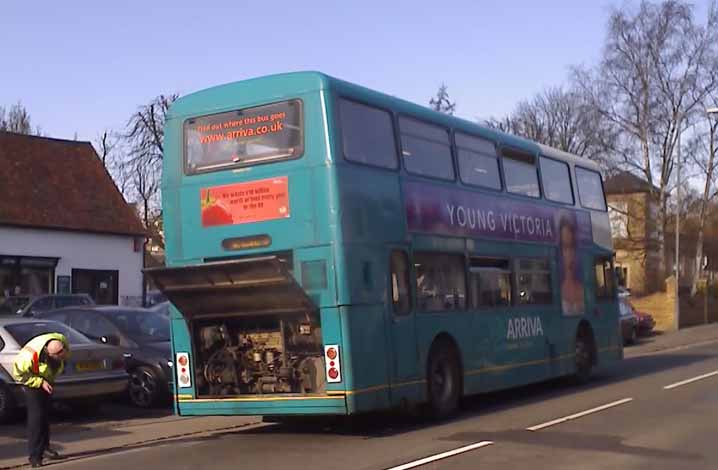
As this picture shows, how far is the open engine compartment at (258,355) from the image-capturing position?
12.4 metres

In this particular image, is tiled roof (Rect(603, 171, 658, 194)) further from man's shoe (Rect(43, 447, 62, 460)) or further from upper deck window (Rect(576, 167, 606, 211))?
man's shoe (Rect(43, 447, 62, 460))

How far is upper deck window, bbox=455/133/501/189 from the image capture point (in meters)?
15.4

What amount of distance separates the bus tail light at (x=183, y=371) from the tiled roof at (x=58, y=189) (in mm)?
22355

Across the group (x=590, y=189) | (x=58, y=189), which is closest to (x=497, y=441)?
(x=590, y=189)

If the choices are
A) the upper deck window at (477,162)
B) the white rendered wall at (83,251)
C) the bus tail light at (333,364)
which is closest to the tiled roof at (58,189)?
the white rendered wall at (83,251)

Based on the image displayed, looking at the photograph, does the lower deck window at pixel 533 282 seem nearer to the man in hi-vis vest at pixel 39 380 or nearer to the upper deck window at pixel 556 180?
the upper deck window at pixel 556 180

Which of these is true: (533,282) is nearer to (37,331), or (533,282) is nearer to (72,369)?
(72,369)

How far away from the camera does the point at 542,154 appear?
18.4m

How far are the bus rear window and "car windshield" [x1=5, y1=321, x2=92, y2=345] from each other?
3748mm

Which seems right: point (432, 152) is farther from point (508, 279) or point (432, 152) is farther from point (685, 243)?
point (685, 243)

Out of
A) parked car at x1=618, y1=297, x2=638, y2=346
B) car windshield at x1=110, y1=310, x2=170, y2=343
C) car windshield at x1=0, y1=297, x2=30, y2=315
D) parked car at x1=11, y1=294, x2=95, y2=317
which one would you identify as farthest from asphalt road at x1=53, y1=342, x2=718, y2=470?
parked car at x1=618, y1=297, x2=638, y2=346

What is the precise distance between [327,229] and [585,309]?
8873 millimetres

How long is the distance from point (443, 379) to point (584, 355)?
19.6 ft

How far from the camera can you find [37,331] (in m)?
14.9
